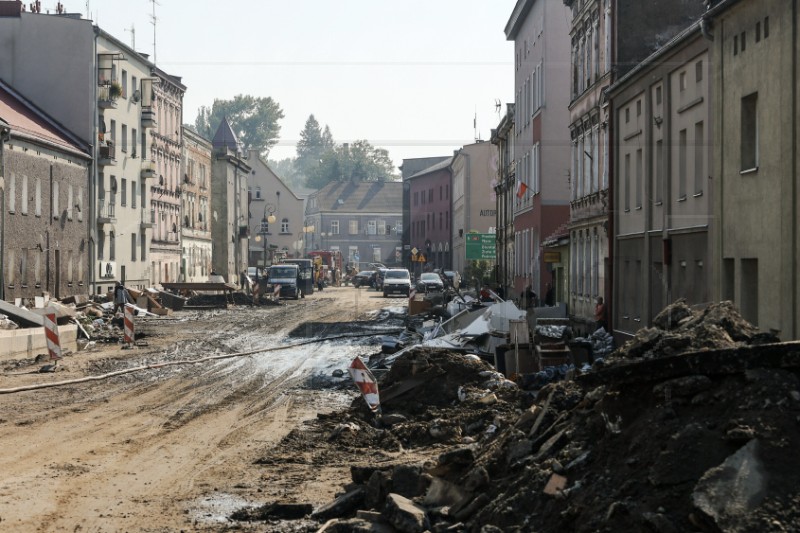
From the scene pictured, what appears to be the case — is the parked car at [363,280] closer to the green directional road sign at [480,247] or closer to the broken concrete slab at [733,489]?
the green directional road sign at [480,247]

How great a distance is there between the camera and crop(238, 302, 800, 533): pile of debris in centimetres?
810

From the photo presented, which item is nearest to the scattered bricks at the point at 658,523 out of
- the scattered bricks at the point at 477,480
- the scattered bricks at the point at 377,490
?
the scattered bricks at the point at 477,480

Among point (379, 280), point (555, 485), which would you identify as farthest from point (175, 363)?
point (379, 280)

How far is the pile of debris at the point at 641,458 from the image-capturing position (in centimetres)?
810

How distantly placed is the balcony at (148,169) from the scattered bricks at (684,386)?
2419 inches

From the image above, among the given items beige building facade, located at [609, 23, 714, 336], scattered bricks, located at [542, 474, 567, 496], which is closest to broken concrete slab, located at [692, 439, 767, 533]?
scattered bricks, located at [542, 474, 567, 496]

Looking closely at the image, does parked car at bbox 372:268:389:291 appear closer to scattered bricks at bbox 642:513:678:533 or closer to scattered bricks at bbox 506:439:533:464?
scattered bricks at bbox 506:439:533:464

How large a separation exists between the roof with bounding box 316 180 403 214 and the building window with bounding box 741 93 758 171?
126m

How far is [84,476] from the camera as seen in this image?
1310 centimetres

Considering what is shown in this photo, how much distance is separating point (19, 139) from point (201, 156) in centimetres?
4115

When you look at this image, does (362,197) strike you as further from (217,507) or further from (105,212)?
(217,507)

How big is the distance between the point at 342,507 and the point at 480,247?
5258 centimetres

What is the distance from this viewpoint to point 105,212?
200 feet

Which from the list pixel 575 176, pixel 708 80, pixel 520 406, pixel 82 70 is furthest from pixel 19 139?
pixel 520 406
